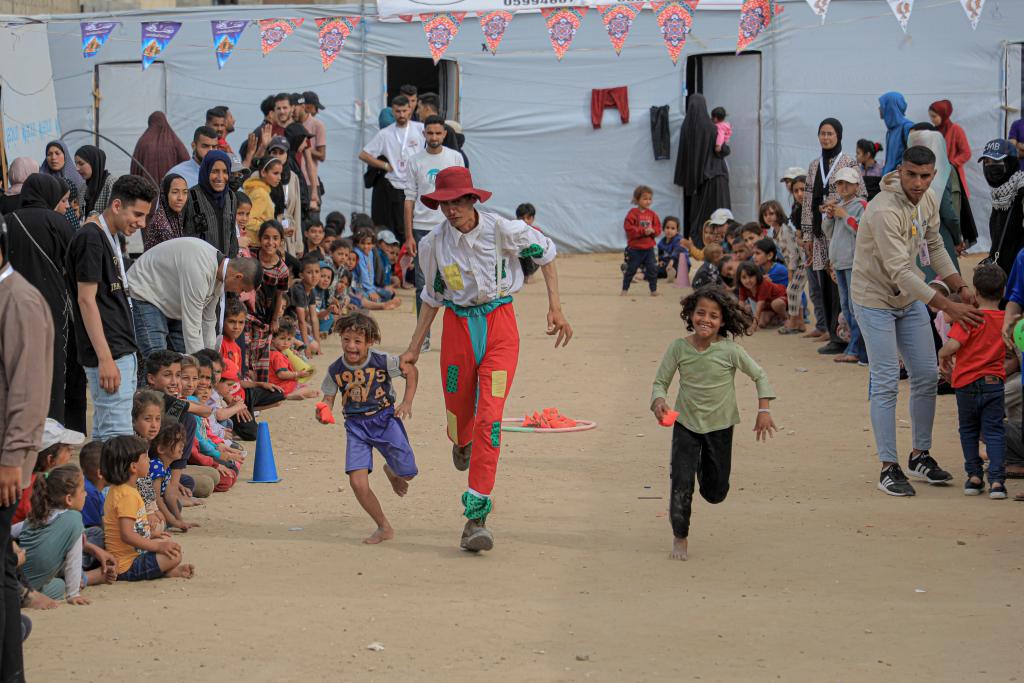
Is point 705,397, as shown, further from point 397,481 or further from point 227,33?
point 227,33

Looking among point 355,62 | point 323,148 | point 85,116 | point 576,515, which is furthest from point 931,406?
point 85,116

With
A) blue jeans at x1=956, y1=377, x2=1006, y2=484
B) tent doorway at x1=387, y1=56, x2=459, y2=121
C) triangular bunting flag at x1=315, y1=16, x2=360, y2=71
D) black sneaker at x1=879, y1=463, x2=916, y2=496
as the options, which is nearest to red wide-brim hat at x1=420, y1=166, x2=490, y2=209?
black sneaker at x1=879, y1=463, x2=916, y2=496

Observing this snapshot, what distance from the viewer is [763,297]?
15.4 metres

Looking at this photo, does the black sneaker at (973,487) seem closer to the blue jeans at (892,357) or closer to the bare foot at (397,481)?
the blue jeans at (892,357)

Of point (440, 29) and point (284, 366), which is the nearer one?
point (284, 366)

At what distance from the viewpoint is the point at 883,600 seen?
→ 6270 mm

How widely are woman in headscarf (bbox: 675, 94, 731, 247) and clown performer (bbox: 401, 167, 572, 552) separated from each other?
45.1 feet

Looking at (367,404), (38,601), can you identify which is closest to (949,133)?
(367,404)

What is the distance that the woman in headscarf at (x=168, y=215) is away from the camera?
394 inches

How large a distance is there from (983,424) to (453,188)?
3.51 m

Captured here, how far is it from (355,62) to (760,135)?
6.11m

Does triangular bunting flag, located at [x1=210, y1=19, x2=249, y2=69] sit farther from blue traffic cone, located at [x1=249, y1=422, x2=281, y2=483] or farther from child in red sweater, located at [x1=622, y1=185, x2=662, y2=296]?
blue traffic cone, located at [x1=249, y1=422, x2=281, y2=483]

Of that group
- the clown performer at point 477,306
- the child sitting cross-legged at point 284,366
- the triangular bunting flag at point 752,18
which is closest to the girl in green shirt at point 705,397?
the clown performer at point 477,306

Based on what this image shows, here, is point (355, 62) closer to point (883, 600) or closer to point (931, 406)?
point (931, 406)
